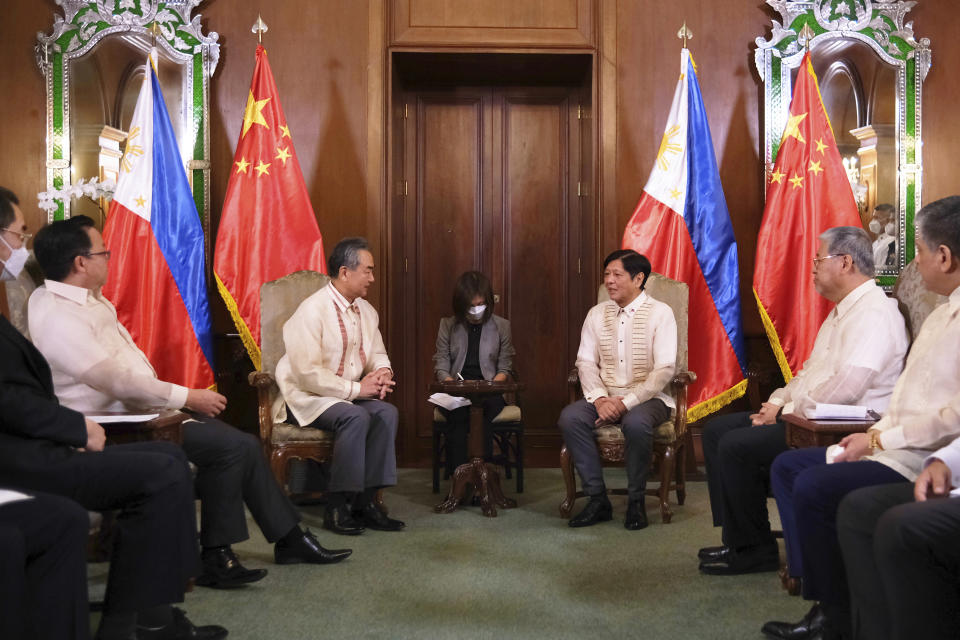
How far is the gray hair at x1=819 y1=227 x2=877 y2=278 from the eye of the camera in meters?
3.15

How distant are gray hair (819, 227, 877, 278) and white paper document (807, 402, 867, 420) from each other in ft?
2.03

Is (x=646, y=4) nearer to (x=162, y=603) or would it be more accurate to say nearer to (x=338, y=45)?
(x=338, y=45)

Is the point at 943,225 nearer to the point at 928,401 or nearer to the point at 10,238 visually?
the point at 928,401

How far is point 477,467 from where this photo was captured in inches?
174

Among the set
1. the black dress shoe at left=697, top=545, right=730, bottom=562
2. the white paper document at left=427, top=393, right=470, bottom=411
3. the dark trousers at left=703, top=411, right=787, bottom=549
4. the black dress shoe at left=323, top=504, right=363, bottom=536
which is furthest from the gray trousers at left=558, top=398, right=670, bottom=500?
the black dress shoe at left=323, top=504, right=363, bottom=536

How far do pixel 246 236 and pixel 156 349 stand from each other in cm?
80

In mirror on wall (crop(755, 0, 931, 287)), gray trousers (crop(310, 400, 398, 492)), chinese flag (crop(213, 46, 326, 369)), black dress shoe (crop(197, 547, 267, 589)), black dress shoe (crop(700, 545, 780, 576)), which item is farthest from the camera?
mirror on wall (crop(755, 0, 931, 287))

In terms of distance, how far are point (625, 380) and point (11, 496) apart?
3.06 metres

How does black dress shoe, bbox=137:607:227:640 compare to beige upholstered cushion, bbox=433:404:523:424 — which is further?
beige upholstered cushion, bbox=433:404:523:424

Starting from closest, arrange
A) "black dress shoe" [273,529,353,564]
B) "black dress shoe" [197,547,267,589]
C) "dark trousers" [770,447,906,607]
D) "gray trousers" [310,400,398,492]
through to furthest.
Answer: "dark trousers" [770,447,906,607], "black dress shoe" [197,547,267,589], "black dress shoe" [273,529,353,564], "gray trousers" [310,400,398,492]

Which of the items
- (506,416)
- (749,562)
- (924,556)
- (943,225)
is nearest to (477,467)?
(506,416)

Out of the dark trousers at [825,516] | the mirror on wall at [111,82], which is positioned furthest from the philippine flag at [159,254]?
the dark trousers at [825,516]

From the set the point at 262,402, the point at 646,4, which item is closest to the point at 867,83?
the point at 646,4

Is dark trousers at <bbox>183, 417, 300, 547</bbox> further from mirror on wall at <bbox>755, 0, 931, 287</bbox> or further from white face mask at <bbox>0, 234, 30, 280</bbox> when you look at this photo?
mirror on wall at <bbox>755, 0, 931, 287</bbox>
